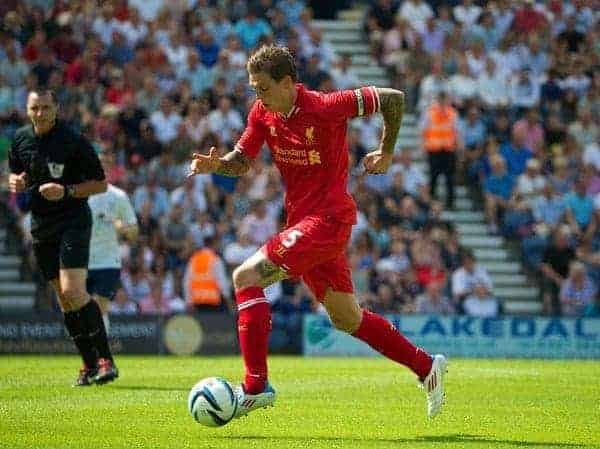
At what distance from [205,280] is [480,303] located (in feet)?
14.6

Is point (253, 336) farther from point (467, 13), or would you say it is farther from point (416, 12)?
point (467, 13)

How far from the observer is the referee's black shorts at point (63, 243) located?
12180 mm

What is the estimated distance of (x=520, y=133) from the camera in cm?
2453

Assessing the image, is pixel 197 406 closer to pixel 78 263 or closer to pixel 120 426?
pixel 120 426

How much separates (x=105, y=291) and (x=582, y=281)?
386 inches

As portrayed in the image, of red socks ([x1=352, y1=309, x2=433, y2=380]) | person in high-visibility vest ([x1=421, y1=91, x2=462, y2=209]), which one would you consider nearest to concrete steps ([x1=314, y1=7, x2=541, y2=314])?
person in high-visibility vest ([x1=421, y1=91, x2=462, y2=209])

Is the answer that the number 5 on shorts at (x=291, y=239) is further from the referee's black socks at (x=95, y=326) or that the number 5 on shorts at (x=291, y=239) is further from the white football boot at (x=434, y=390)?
the referee's black socks at (x=95, y=326)

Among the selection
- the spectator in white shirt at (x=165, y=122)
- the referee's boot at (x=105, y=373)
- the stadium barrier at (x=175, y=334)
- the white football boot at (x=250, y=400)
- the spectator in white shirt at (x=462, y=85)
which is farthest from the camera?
the spectator in white shirt at (x=462, y=85)

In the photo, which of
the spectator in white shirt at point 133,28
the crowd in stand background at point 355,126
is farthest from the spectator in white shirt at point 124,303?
the spectator in white shirt at point 133,28

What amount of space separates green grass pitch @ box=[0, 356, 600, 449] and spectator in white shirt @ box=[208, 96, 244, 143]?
24.2 ft

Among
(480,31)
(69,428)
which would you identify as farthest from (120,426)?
(480,31)

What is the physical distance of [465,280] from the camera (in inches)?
856

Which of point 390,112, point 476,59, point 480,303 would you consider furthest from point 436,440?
point 476,59

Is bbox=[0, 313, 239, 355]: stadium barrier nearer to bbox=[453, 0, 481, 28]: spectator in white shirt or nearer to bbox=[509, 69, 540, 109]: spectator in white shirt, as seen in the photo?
bbox=[509, 69, 540, 109]: spectator in white shirt
